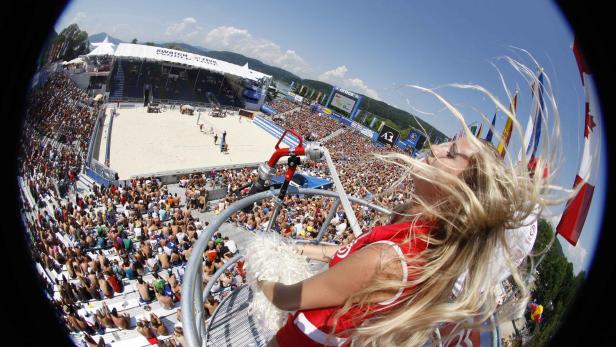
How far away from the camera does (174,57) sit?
121ft

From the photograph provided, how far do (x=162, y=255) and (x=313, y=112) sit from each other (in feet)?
155

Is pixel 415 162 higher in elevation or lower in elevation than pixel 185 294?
higher

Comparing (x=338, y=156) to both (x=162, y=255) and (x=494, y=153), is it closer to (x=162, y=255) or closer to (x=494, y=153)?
(x=162, y=255)

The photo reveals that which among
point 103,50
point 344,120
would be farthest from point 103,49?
point 344,120

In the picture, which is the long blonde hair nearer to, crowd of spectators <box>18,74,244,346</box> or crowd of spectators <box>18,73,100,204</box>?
crowd of spectators <box>18,74,244,346</box>

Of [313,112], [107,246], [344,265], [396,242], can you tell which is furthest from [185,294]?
[313,112]

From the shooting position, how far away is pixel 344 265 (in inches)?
39.6

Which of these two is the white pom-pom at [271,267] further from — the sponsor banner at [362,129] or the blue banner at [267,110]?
the sponsor banner at [362,129]

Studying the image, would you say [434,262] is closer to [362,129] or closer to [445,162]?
[445,162]

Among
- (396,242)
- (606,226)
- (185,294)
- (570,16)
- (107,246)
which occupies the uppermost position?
(570,16)

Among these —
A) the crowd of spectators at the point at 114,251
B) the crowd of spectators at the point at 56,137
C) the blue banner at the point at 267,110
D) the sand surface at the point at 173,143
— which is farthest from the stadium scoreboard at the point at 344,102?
the crowd of spectators at the point at 114,251

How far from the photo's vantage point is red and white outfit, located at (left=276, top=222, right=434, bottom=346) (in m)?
1.02

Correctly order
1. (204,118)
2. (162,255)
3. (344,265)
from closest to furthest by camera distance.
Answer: (344,265), (162,255), (204,118)

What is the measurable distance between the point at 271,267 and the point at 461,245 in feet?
2.83
